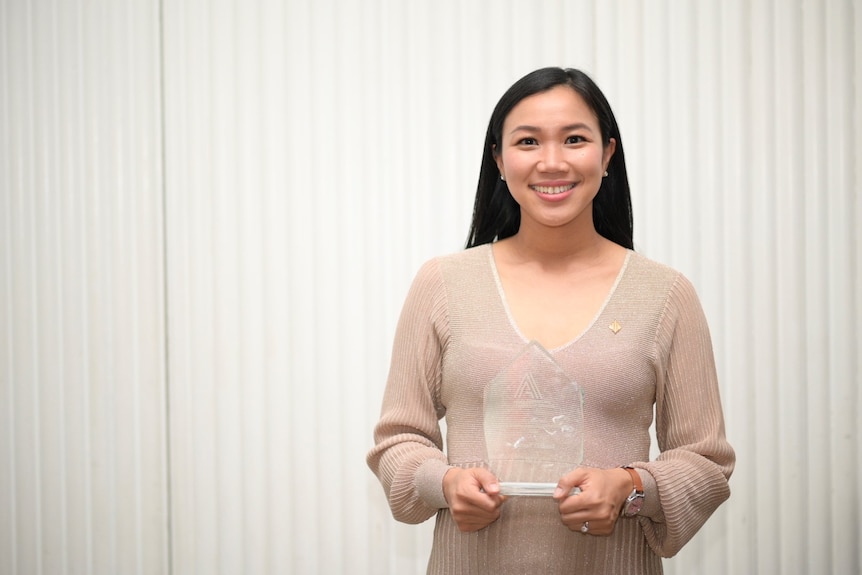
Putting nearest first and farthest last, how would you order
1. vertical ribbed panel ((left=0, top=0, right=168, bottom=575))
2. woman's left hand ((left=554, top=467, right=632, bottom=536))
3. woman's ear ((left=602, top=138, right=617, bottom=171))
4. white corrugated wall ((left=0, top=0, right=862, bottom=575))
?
woman's left hand ((left=554, top=467, right=632, bottom=536))
woman's ear ((left=602, top=138, right=617, bottom=171))
white corrugated wall ((left=0, top=0, right=862, bottom=575))
vertical ribbed panel ((left=0, top=0, right=168, bottom=575))

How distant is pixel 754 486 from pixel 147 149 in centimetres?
206

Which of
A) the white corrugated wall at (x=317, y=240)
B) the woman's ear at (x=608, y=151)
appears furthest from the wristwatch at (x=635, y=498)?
the white corrugated wall at (x=317, y=240)

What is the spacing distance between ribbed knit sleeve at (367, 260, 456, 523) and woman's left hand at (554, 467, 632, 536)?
0.24 meters

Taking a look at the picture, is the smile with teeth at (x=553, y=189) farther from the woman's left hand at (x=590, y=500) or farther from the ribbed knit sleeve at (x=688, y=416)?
the woman's left hand at (x=590, y=500)

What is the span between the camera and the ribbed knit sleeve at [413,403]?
144cm

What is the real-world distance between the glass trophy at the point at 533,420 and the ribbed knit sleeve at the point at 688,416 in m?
0.14

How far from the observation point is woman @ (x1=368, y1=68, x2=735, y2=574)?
141 cm

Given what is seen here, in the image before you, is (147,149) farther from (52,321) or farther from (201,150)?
(52,321)

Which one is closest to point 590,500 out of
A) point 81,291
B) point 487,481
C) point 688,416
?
point 487,481

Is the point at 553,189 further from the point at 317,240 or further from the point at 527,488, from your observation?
the point at 317,240

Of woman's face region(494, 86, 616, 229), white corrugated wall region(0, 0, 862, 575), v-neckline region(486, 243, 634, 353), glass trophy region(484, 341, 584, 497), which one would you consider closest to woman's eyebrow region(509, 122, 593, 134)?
woman's face region(494, 86, 616, 229)

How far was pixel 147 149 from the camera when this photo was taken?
2734 mm

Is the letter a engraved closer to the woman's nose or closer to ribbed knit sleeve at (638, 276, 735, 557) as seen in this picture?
ribbed knit sleeve at (638, 276, 735, 557)

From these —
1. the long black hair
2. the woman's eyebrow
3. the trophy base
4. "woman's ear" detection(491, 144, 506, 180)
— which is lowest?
the trophy base
